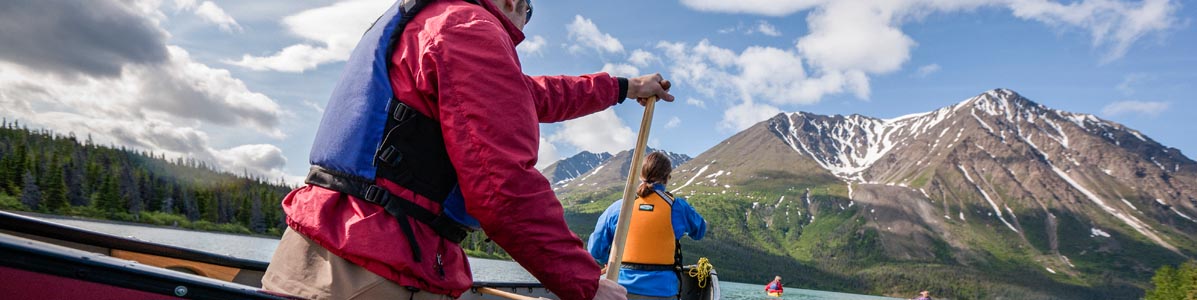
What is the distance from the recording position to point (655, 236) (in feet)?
30.7

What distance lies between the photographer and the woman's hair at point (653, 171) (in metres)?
9.21

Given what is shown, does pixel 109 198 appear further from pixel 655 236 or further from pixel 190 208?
pixel 655 236

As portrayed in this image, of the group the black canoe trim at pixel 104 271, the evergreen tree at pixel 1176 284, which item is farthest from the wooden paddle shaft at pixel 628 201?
the evergreen tree at pixel 1176 284

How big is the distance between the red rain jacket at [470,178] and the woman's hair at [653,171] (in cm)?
662

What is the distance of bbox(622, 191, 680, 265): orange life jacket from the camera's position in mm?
9352

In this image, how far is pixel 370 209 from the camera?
8.00 feet

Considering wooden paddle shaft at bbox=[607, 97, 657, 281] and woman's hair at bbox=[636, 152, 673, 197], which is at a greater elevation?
woman's hair at bbox=[636, 152, 673, 197]

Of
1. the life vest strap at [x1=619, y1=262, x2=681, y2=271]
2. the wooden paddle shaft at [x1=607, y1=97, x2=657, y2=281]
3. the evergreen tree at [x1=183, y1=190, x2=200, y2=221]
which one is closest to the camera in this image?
the wooden paddle shaft at [x1=607, y1=97, x2=657, y2=281]

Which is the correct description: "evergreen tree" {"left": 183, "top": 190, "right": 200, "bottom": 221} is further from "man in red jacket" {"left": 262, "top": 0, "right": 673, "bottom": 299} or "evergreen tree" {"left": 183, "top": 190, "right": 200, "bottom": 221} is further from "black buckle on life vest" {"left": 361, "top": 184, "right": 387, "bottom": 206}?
"black buckle on life vest" {"left": 361, "top": 184, "right": 387, "bottom": 206}

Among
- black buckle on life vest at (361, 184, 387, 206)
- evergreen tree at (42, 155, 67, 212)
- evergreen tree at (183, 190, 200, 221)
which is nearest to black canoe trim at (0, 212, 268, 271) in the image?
black buckle on life vest at (361, 184, 387, 206)

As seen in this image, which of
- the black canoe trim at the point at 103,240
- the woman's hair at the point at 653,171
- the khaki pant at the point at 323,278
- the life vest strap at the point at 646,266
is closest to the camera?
the khaki pant at the point at 323,278

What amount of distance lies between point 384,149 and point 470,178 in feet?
1.33

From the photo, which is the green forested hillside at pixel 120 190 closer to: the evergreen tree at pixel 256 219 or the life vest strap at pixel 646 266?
the evergreen tree at pixel 256 219

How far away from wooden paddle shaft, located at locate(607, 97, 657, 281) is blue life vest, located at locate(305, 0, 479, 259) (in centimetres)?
177
